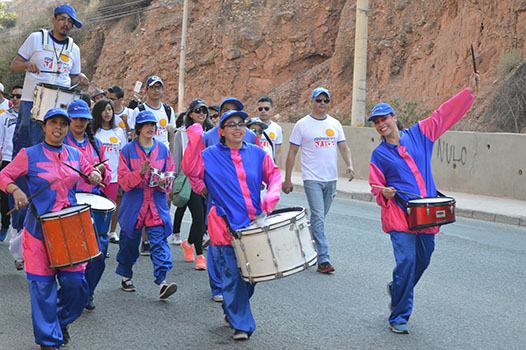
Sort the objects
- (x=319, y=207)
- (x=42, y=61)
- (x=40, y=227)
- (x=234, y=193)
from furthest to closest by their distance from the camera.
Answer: (x=319, y=207), (x=42, y=61), (x=234, y=193), (x=40, y=227)

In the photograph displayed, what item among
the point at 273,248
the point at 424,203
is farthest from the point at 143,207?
the point at 424,203

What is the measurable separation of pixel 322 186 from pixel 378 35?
77.2ft

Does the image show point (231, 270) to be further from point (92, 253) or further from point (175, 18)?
point (175, 18)

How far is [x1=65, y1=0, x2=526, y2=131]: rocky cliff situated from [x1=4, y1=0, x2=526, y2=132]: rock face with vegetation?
0.05 meters

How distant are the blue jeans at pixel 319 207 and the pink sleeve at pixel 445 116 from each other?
2520mm

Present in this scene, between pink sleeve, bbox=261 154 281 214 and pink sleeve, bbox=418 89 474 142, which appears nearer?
pink sleeve, bbox=261 154 281 214

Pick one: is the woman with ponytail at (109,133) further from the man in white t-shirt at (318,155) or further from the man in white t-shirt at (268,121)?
the man in white t-shirt at (318,155)

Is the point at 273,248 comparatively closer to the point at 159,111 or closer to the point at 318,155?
the point at 318,155

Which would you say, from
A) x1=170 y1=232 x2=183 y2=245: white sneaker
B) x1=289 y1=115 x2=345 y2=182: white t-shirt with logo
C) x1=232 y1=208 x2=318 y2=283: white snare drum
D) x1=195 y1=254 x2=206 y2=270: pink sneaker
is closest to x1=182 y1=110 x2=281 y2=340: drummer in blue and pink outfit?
x1=232 y1=208 x2=318 y2=283: white snare drum

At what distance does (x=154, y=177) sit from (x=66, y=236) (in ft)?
6.73

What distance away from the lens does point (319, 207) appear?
8.99 m

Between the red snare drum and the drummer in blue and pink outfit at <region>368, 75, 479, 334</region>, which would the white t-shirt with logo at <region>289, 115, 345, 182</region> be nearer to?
the drummer in blue and pink outfit at <region>368, 75, 479, 334</region>

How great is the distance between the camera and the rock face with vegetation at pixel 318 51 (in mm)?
24672

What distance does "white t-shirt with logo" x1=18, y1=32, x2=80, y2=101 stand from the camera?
7.91m
